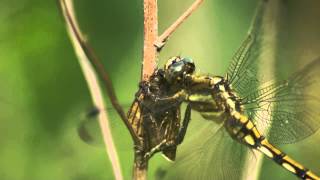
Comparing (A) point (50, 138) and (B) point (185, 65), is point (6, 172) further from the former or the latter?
(B) point (185, 65)

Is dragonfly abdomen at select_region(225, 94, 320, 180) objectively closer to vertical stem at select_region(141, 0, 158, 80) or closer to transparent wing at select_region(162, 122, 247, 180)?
transparent wing at select_region(162, 122, 247, 180)

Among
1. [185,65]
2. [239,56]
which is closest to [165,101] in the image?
[185,65]

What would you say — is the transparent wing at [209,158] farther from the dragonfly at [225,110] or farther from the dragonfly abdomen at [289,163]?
the dragonfly abdomen at [289,163]

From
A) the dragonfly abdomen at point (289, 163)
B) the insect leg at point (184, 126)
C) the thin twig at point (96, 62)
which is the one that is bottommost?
the dragonfly abdomen at point (289, 163)

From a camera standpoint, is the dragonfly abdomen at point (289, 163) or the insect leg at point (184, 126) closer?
the insect leg at point (184, 126)

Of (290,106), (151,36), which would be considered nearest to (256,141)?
(290,106)

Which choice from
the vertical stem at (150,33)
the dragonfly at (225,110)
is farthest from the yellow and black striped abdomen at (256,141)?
the vertical stem at (150,33)

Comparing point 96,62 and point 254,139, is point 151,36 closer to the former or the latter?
point 96,62
